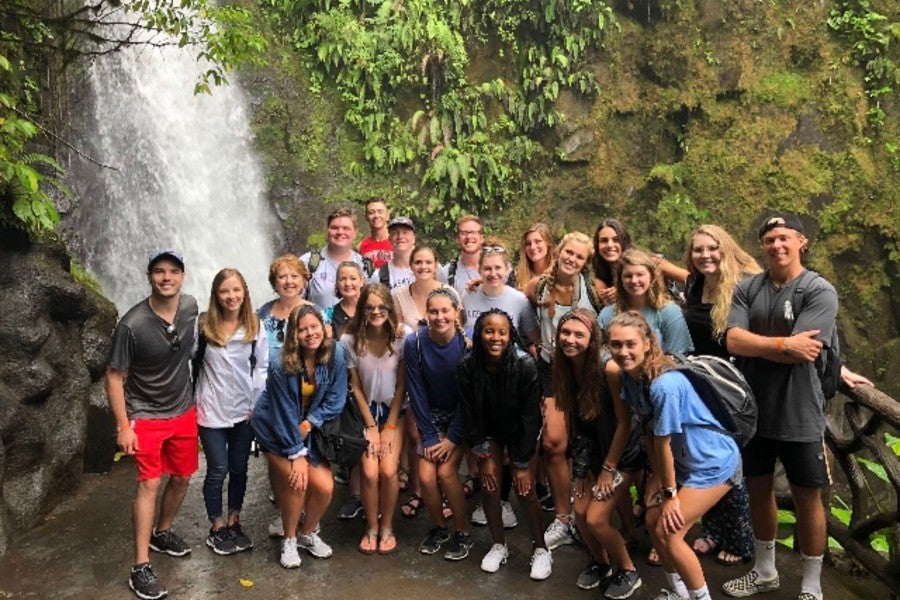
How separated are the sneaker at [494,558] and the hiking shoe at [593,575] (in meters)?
0.53

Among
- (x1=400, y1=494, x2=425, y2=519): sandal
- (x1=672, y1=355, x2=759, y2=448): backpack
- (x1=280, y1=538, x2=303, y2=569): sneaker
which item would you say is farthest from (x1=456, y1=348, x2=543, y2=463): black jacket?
(x1=280, y1=538, x2=303, y2=569): sneaker

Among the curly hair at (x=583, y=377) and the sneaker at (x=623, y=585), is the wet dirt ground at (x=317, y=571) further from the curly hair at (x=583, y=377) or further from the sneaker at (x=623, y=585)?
the curly hair at (x=583, y=377)

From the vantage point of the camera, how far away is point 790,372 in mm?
4098

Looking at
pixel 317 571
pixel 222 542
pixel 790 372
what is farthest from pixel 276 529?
pixel 790 372

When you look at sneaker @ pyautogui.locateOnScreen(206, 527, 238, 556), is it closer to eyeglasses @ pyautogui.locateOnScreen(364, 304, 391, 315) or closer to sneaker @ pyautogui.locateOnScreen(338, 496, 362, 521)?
sneaker @ pyautogui.locateOnScreen(338, 496, 362, 521)

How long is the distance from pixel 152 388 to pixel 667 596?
3.45m

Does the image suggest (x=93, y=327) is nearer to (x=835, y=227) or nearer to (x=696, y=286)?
(x=696, y=286)

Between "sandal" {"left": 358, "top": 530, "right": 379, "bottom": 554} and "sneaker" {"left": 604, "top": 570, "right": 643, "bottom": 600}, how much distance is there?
164 centimetres

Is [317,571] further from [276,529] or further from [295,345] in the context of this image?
[295,345]

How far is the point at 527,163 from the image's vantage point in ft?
47.4

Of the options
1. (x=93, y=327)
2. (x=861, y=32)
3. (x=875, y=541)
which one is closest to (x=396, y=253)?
(x=93, y=327)

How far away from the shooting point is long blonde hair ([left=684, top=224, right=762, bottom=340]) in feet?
14.8

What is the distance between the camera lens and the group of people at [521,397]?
406cm

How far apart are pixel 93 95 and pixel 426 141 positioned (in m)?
5.94
